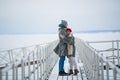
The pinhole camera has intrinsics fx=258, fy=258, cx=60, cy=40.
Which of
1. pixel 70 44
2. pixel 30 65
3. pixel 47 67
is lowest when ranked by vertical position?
pixel 47 67

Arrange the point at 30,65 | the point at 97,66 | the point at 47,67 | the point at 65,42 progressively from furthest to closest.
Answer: the point at 47,67 → the point at 65,42 → the point at 30,65 → the point at 97,66

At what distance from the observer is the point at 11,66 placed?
2.85 m

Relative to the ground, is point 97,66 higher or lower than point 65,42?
lower

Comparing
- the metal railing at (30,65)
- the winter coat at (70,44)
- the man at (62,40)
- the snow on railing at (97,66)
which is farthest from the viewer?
the winter coat at (70,44)

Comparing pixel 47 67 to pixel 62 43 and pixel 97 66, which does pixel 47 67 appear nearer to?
pixel 62 43

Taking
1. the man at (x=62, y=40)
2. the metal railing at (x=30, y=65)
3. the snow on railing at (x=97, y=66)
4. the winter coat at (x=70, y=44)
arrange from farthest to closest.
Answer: the winter coat at (x=70, y=44) < the man at (x=62, y=40) < the metal railing at (x=30, y=65) < the snow on railing at (x=97, y=66)

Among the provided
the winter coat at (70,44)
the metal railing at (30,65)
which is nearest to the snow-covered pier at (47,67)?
the metal railing at (30,65)

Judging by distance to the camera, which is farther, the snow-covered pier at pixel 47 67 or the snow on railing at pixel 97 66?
the snow-covered pier at pixel 47 67

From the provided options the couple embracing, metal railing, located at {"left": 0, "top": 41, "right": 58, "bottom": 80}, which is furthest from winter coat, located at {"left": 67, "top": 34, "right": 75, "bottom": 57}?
metal railing, located at {"left": 0, "top": 41, "right": 58, "bottom": 80}

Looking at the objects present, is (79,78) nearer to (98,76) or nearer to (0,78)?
(98,76)

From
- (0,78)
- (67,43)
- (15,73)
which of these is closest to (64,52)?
(67,43)

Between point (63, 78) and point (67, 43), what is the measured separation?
0.90 meters

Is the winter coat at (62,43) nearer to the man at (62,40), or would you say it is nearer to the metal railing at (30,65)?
the man at (62,40)

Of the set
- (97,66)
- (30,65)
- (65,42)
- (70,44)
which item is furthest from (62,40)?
(97,66)
